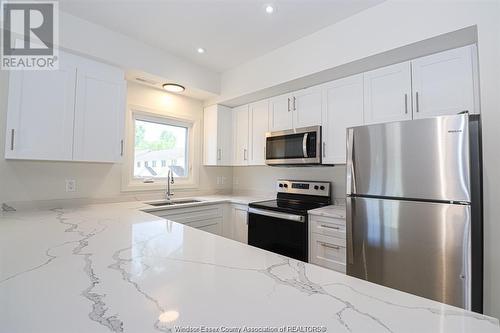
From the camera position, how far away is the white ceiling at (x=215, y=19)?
1794mm

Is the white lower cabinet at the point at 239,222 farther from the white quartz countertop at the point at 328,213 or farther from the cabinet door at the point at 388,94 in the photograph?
the cabinet door at the point at 388,94

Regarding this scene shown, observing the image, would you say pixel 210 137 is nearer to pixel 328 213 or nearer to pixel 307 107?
pixel 307 107

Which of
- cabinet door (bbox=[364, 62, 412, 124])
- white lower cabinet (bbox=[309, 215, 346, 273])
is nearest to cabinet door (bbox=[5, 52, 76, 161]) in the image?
A: white lower cabinet (bbox=[309, 215, 346, 273])

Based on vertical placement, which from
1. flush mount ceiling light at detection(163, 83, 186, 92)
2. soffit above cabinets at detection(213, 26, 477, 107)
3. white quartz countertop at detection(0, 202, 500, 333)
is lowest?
white quartz countertop at detection(0, 202, 500, 333)

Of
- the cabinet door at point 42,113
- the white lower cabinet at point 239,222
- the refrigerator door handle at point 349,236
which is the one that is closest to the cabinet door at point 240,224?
the white lower cabinet at point 239,222

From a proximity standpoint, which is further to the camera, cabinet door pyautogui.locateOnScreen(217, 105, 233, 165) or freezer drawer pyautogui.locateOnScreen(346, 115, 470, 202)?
cabinet door pyautogui.locateOnScreen(217, 105, 233, 165)

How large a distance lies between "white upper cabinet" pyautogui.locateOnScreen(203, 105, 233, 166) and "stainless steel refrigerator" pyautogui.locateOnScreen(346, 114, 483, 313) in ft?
6.33

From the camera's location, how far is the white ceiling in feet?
5.89

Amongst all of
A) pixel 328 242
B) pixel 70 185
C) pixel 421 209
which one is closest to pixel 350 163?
pixel 421 209

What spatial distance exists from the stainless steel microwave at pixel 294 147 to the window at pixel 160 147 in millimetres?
1256

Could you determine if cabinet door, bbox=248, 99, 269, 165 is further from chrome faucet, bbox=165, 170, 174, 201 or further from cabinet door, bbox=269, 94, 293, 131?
chrome faucet, bbox=165, 170, 174, 201

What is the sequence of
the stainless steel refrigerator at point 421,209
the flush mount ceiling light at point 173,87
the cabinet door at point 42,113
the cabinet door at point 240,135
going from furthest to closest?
1. the cabinet door at point 240,135
2. the flush mount ceiling light at point 173,87
3. the cabinet door at point 42,113
4. the stainless steel refrigerator at point 421,209

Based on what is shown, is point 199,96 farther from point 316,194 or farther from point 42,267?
point 42,267

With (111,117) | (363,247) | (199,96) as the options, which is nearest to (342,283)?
(363,247)
